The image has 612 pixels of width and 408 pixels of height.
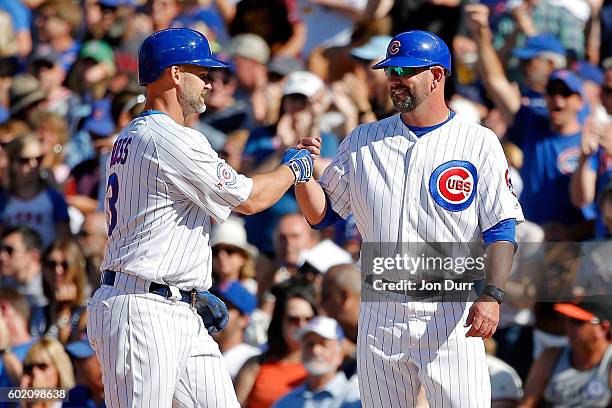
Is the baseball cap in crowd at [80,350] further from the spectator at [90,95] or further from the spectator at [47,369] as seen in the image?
the spectator at [90,95]

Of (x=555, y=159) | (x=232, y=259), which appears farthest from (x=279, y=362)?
(x=555, y=159)

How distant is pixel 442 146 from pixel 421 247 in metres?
0.45

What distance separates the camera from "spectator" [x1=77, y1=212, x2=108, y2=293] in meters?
8.80

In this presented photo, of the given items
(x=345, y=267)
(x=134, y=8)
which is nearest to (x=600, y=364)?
(x=345, y=267)

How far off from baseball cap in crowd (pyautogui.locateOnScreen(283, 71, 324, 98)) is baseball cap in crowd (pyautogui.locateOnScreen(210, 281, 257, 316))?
4.90 feet

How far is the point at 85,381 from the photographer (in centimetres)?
762

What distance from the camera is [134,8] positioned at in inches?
435

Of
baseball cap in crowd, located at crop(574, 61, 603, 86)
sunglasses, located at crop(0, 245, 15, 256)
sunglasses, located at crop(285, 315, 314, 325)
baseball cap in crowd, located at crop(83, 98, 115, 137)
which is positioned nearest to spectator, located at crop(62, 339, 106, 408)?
sunglasses, located at crop(285, 315, 314, 325)

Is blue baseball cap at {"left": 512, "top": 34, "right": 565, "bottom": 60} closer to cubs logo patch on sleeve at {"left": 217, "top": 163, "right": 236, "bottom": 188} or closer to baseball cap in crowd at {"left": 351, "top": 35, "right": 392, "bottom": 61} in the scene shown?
baseball cap in crowd at {"left": 351, "top": 35, "right": 392, "bottom": 61}

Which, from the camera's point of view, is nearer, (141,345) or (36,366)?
(141,345)

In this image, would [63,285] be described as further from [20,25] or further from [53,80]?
[20,25]

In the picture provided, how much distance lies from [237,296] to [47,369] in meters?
1.29

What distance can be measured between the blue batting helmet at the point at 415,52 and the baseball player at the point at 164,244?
0.80 meters

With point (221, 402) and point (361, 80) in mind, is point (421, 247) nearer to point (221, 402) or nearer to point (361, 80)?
point (221, 402)
